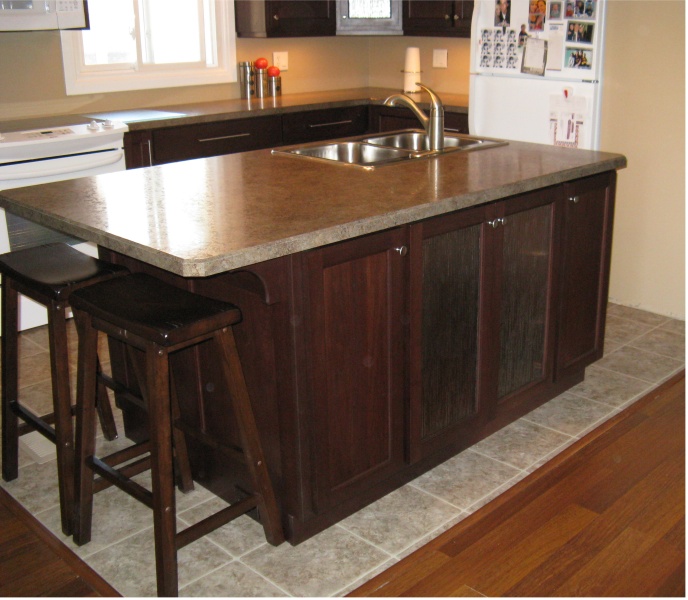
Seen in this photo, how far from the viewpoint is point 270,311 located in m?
2.02

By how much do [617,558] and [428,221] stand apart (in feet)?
3.40

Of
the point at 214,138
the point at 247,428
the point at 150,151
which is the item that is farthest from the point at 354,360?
the point at 214,138

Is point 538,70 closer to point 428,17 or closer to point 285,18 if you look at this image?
point 428,17

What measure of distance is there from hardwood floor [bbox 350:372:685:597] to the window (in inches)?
124

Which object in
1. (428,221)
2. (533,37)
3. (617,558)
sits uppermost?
(533,37)

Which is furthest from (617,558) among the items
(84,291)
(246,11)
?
(246,11)

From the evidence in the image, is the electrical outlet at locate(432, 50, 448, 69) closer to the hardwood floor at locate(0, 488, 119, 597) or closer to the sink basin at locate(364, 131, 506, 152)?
the sink basin at locate(364, 131, 506, 152)

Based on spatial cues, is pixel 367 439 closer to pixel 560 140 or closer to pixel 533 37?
pixel 560 140

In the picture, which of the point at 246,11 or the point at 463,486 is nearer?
the point at 463,486

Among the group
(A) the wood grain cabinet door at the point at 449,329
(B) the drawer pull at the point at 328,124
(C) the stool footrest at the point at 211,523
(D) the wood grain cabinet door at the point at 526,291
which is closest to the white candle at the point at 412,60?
(B) the drawer pull at the point at 328,124

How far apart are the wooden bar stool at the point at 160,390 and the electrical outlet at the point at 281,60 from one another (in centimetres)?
329

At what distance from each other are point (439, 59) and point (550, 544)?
12.1ft

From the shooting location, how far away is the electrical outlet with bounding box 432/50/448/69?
200 inches

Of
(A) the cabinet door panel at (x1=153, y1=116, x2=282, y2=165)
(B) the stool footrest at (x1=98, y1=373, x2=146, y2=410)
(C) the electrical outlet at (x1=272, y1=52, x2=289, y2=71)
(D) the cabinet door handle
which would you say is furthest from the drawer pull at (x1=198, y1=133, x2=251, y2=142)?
(B) the stool footrest at (x1=98, y1=373, x2=146, y2=410)
